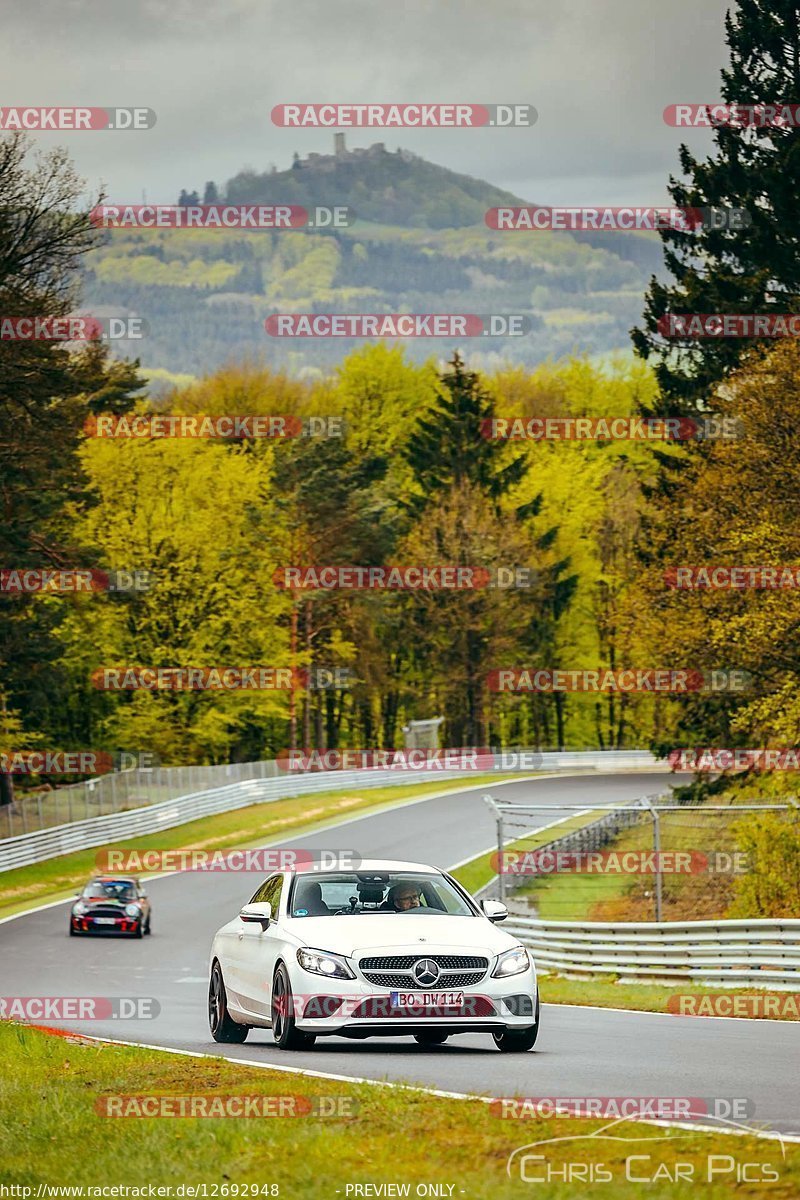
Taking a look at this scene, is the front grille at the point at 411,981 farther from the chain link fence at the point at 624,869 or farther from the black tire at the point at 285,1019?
the chain link fence at the point at 624,869

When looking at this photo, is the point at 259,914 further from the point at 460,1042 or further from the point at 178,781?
the point at 178,781

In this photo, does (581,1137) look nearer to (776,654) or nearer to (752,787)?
(776,654)

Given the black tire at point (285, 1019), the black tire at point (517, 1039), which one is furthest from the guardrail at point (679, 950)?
the black tire at point (285, 1019)

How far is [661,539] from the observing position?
3928 cm

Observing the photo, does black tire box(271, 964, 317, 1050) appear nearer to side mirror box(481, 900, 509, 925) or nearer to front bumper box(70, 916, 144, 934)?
side mirror box(481, 900, 509, 925)

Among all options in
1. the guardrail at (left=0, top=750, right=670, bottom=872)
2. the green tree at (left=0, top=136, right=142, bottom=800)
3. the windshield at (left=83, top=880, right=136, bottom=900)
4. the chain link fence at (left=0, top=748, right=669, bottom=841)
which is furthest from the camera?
the chain link fence at (left=0, top=748, right=669, bottom=841)

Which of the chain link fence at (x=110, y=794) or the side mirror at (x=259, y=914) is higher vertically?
the side mirror at (x=259, y=914)

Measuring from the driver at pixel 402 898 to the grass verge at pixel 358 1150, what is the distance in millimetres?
3463

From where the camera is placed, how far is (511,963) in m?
13.5

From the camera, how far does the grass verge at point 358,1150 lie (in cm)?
769

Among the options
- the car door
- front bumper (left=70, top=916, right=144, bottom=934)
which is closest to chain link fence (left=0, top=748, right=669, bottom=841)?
front bumper (left=70, top=916, right=144, bottom=934)

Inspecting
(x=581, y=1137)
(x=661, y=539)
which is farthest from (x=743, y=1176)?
(x=661, y=539)

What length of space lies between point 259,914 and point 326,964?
4.28ft

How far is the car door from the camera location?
46.1ft
